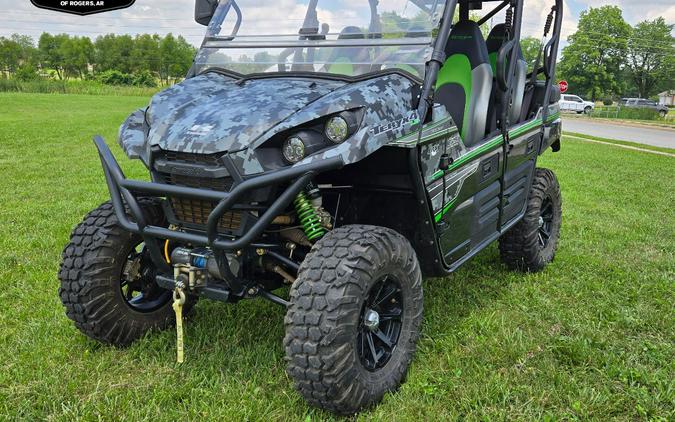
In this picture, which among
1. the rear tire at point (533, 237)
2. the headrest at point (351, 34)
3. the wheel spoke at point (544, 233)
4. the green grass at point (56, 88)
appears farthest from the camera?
the green grass at point (56, 88)

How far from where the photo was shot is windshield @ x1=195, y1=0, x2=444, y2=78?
11.4 feet

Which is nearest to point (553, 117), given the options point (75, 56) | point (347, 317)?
point (347, 317)

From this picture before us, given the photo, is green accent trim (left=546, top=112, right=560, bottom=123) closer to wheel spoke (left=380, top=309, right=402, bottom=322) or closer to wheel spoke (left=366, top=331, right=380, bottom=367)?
wheel spoke (left=380, top=309, right=402, bottom=322)

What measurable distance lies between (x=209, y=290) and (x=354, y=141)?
1033 millimetres

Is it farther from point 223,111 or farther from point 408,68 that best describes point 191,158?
point 408,68

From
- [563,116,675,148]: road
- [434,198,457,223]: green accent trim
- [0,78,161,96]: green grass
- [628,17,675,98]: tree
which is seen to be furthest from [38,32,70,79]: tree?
[434,198,457,223]: green accent trim

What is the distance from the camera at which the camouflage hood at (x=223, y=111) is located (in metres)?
2.82

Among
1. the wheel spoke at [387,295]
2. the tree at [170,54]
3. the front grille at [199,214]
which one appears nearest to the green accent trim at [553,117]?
the wheel spoke at [387,295]

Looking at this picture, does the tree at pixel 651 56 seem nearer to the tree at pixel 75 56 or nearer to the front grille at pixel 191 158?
the tree at pixel 75 56

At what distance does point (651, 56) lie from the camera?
7931 centimetres

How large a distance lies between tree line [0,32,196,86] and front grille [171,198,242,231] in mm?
69583

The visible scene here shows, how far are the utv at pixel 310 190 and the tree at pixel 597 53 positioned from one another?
73.8m

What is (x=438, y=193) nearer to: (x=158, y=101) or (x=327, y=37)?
(x=327, y=37)

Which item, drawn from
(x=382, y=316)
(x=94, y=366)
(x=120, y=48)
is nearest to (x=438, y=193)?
(x=382, y=316)
